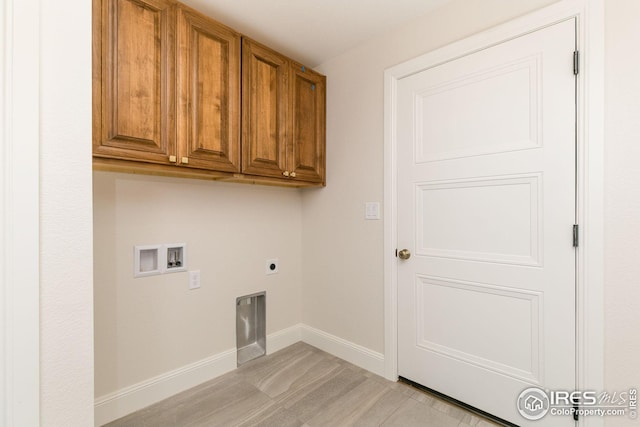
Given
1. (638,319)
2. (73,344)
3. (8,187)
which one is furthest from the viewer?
(638,319)

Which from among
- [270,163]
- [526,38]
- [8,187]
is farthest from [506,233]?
[8,187]

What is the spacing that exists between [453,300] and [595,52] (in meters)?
1.42

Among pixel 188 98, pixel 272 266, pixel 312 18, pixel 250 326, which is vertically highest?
pixel 312 18

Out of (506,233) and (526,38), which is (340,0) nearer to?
(526,38)

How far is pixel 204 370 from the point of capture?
201 centimetres

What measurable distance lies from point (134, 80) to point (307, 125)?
1.21m

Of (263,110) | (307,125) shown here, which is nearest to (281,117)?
(263,110)

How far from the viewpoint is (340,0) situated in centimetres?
172

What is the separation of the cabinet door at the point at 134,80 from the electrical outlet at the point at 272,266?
1.22m

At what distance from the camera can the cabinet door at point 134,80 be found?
132 cm

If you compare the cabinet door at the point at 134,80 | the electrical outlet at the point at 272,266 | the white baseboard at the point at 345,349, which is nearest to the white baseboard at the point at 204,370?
the white baseboard at the point at 345,349

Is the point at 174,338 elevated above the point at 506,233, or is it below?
below

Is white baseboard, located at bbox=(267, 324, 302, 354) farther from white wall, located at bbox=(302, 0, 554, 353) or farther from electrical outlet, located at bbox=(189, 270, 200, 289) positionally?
electrical outlet, located at bbox=(189, 270, 200, 289)

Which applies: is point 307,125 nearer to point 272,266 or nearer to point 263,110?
point 263,110
